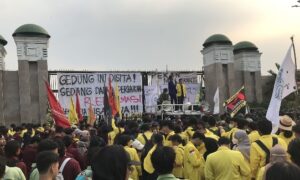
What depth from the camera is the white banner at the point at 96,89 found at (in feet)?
78.2

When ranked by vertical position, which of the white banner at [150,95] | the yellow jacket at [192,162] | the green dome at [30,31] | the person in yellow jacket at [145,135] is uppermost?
the green dome at [30,31]

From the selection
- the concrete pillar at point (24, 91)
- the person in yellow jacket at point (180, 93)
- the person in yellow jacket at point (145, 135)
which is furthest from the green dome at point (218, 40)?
the person in yellow jacket at point (145, 135)

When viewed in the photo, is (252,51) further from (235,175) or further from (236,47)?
(235,175)

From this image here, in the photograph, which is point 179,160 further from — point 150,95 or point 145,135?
point 150,95

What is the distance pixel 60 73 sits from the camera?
78.7 ft

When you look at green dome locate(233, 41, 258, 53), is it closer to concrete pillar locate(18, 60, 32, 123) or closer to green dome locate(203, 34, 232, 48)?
green dome locate(203, 34, 232, 48)

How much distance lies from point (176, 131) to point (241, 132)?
2.08 meters

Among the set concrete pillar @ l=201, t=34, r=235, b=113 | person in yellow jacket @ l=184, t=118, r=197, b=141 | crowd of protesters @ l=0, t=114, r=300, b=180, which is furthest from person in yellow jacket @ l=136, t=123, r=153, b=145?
concrete pillar @ l=201, t=34, r=235, b=113

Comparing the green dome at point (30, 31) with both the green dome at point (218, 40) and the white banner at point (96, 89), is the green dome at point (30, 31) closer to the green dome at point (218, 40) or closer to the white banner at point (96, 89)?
the white banner at point (96, 89)

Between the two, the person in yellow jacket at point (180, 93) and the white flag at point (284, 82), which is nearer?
the white flag at point (284, 82)

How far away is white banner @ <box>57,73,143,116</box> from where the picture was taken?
23.8m

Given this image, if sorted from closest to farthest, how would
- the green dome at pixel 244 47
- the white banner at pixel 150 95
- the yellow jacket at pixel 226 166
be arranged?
the yellow jacket at pixel 226 166 < the white banner at pixel 150 95 < the green dome at pixel 244 47

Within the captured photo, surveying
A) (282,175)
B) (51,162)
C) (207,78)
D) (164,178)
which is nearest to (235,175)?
(164,178)

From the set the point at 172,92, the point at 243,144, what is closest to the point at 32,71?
the point at 172,92
